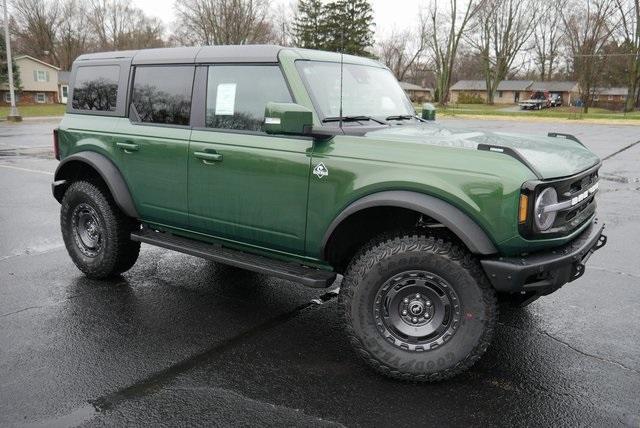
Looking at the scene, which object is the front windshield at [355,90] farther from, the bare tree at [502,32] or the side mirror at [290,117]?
the bare tree at [502,32]

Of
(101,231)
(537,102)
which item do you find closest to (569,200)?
(101,231)

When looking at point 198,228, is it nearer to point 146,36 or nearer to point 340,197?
point 340,197

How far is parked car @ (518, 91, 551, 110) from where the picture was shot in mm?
65188

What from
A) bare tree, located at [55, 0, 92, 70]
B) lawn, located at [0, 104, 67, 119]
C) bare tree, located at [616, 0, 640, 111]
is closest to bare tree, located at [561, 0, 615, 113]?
bare tree, located at [616, 0, 640, 111]

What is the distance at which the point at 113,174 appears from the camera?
462 cm

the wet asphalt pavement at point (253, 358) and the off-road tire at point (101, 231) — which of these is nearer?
the wet asphalt pavement at point (253, 358)

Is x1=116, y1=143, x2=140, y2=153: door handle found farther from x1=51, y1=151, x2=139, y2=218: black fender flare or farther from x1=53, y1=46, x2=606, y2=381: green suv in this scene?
x1=51, y1=151, x2=139, y2=218: black fender flare

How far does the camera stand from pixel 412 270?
321 centimetres

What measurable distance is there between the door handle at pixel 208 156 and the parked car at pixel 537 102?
67.0 metres

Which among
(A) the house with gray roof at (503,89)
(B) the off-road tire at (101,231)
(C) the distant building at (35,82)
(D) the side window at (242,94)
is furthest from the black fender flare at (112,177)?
(A) the house with gray roof at (503,89)

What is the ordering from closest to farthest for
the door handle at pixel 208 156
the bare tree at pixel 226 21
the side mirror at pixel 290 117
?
the side mirror at pixel 290 117 < the door handle at pixel 208 156 < the bare tree at pixel 226 21

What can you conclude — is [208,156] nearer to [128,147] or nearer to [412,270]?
[128,147]

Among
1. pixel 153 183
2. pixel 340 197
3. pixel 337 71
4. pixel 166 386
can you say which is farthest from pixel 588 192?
pixel 153 183

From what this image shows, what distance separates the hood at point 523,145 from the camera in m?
3.05
